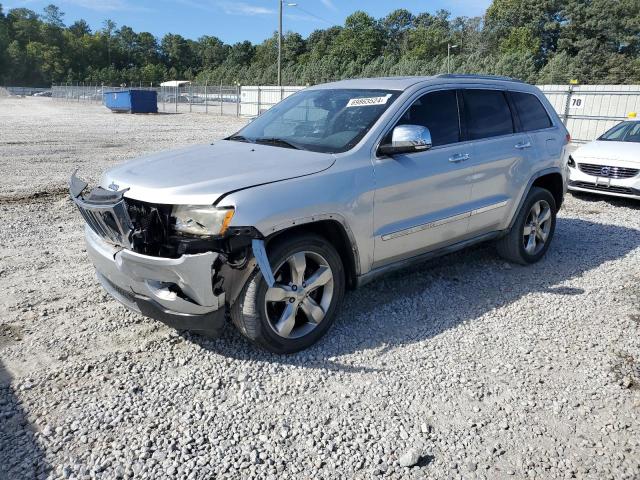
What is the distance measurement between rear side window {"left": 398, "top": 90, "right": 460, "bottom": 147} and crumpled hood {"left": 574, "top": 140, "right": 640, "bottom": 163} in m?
5.63

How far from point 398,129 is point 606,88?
16.9 m

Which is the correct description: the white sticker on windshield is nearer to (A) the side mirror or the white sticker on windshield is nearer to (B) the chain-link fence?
(A) the side mirror

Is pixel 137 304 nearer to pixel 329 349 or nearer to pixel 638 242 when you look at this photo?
pixel 329 349

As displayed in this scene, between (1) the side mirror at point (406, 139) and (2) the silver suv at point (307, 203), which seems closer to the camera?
(2) the silver suv at point (307, 203)

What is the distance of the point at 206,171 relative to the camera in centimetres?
357

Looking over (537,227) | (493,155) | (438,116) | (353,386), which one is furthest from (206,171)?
(537,227)

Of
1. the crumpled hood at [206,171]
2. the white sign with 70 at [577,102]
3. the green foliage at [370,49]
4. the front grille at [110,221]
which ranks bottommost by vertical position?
the front grille at [110,221]

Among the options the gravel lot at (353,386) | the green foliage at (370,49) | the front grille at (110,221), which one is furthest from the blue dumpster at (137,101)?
the front grille at (110,221)

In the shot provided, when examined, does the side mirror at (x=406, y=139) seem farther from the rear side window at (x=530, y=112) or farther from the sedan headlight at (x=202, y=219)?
the rear side window at (x=530, y=112)

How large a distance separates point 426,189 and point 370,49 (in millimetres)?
110392

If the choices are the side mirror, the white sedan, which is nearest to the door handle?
the side mirror

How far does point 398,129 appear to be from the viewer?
3961 mm

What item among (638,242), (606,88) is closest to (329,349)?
(638,242)

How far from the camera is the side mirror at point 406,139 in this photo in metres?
3.92
